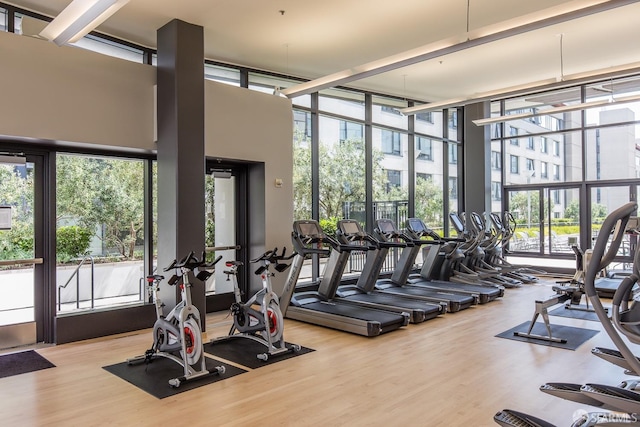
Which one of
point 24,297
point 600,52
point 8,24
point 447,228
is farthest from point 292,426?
point 447,228

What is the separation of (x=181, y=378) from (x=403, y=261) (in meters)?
4.87

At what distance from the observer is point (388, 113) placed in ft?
30.7

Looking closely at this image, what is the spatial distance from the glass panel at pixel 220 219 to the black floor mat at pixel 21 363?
2.35m

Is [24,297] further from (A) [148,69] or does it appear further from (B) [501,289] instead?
(B) [501,289]

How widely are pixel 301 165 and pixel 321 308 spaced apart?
8.85 ft

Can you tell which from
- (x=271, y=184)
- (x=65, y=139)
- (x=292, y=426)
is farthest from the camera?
(x=271, y=184)

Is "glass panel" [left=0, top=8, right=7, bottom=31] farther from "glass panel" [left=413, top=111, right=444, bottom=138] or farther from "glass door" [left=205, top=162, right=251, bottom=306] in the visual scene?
"glass panel" [left=413, top=111, right=444, bottom=138]

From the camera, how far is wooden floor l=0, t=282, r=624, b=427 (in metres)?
3.25

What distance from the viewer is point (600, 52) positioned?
7383 mm

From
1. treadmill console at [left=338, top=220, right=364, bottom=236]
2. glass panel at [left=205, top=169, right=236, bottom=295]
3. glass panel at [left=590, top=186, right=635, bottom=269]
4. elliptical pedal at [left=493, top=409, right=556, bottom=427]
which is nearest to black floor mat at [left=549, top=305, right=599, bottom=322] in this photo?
treadmill console at [left=338, top=220, right=364, bottom=236]

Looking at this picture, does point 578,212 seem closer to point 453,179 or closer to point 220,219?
point 453,179

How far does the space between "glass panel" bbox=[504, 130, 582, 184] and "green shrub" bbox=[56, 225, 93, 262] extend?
9091mm

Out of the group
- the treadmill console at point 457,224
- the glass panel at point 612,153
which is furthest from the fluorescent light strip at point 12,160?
the glass panel at point 612,153

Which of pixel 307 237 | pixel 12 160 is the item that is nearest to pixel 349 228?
pixel 307 237
